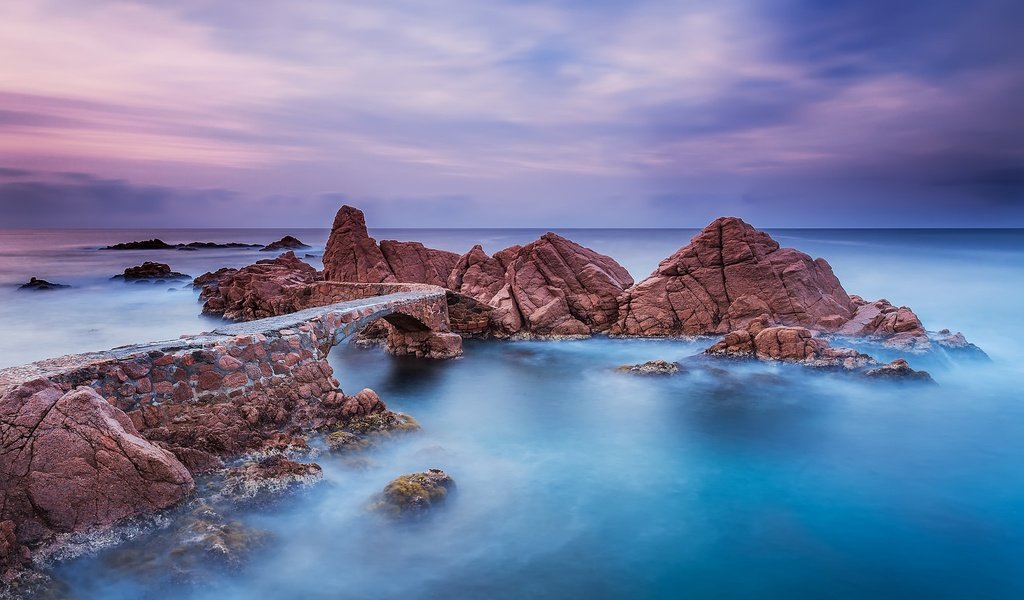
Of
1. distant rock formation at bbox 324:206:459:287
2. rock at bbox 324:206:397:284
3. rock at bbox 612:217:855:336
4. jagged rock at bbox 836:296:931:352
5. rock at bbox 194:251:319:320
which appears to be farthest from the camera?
distant rock formation at bbox 324:206:459:287

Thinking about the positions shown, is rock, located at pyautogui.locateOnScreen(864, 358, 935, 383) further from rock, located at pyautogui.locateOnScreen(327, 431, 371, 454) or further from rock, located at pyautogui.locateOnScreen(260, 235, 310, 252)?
rock, located at pyautogui.locateOnScreen(260, 235, 310, 252)

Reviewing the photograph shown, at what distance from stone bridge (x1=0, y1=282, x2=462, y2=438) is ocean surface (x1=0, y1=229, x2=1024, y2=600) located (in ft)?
7.11

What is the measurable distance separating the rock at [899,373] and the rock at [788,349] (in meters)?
0.65

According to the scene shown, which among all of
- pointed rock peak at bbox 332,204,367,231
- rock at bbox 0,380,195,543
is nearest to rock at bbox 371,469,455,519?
rock at bbox 0,380,195,543

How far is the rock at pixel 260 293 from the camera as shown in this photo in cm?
2673

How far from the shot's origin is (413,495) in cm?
960

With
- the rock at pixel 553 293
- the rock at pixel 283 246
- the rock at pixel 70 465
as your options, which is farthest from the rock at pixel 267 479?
the rock at pixel 283 246

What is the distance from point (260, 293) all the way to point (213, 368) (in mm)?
18900

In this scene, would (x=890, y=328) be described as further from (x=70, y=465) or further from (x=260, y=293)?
(x=260, y=293)

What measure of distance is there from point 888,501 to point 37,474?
13.2 metres

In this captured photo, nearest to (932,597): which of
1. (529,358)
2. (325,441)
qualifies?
(325,441)

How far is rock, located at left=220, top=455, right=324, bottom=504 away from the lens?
9.26 m

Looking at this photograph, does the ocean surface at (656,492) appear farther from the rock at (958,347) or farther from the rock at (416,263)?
the rock at (416,263)

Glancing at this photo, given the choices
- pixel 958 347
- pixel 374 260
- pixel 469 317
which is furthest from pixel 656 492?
pixel 374 260
